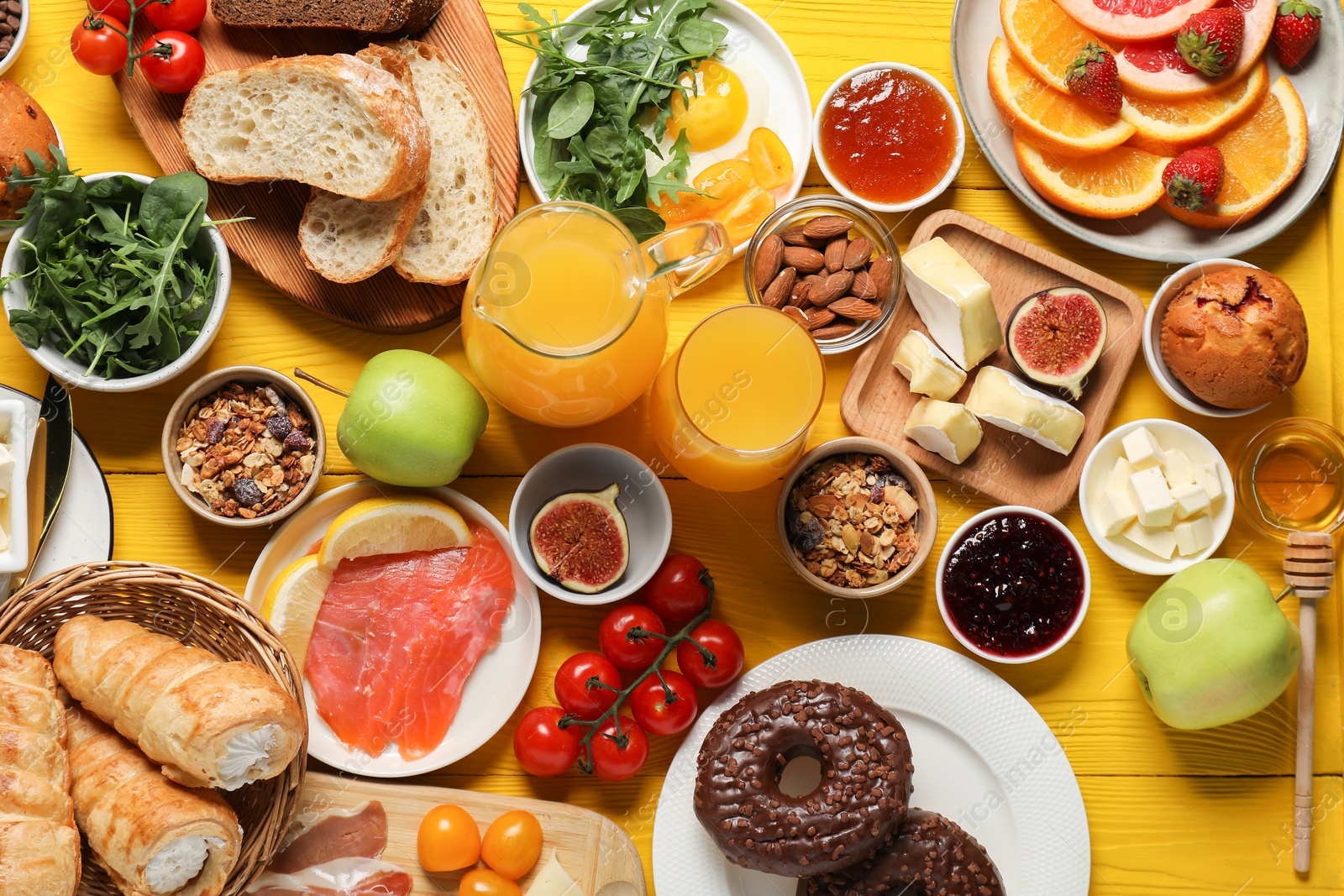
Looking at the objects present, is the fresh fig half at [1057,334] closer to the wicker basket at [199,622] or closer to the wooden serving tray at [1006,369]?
the wooden serving tray at [1006,369]

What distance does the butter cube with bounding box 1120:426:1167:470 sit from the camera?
2207mm

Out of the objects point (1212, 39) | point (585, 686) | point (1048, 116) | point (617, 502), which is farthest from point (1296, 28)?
point (585, 686)

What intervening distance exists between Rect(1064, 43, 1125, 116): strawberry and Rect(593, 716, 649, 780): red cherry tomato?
70.8 inches

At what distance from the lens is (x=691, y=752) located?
220 centimetres

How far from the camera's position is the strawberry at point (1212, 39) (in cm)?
214

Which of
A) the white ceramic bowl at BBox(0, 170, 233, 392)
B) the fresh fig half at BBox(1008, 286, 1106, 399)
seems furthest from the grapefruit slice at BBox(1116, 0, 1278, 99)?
the white ceramic bowl at BBox(0, 170, 233, 392)

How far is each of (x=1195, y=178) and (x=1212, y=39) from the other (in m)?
0.32

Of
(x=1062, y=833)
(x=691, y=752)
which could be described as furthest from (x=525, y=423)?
(x=1062, y=833)

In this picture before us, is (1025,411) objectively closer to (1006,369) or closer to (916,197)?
(1006,369)

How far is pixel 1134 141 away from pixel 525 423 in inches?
63.8

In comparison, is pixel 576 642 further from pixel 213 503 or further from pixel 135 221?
pixel 135 221

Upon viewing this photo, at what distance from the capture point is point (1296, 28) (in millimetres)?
2207

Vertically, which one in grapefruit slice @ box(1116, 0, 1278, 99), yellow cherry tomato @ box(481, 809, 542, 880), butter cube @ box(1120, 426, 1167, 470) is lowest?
yellow cherry tomato @ box(481, 809, 542, 880)

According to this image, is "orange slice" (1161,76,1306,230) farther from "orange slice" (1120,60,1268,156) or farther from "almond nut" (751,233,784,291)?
"almond nut" (751,233,784,291)
